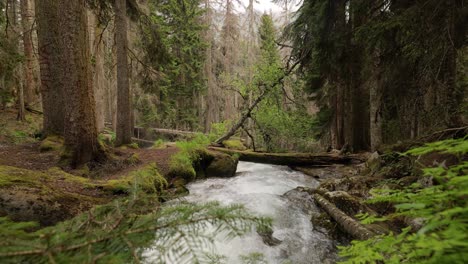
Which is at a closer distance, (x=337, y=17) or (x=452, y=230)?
(x=452, y=230)

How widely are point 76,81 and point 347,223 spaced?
252 inches

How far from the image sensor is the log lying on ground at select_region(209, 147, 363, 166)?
10.6 metres

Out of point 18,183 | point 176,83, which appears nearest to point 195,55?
point 176,83

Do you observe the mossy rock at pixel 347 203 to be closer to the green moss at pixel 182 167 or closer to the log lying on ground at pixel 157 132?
the green moss at pixel 182 167

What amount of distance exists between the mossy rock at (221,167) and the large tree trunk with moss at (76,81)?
14.6 feet

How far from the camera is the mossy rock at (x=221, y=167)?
961 cm

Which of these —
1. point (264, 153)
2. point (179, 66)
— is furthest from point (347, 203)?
point (179, 66)

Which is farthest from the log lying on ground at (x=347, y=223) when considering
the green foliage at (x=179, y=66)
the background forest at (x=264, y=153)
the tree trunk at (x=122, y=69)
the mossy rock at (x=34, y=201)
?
the green foliage at (x=179, y=66)

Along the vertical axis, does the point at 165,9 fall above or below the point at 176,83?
above

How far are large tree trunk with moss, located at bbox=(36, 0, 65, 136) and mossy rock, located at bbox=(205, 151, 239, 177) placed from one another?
202 inches

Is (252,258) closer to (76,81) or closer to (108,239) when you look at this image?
(108,239)

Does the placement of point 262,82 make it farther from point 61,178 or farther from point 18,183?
point 18,183

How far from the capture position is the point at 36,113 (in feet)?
50.0

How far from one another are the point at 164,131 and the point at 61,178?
604 inches
